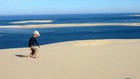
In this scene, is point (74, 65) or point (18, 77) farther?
point (74, 65)

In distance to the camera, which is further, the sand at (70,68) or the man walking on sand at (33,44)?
the man walking on sand at (33,44)

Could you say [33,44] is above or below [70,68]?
above

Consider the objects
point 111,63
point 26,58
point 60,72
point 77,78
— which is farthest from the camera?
point 26,58

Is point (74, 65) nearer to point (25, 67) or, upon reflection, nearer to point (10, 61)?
point (25, 67)

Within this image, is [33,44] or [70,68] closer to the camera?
[70,68]

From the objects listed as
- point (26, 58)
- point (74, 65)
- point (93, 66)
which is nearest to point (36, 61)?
point (26, 58)

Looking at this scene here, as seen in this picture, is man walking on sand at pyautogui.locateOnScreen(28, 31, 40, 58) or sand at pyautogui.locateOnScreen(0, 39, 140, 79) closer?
sand at pyautogui.locateOnScreen(0, 39, 140, 79)

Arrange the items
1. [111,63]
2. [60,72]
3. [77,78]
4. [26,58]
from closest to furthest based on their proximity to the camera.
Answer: [77,78]
[60,72]
[111,63]
[26,58]

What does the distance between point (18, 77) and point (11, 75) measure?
45cm

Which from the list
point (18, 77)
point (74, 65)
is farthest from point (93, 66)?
point (18, 77)

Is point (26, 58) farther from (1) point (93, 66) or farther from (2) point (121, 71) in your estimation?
(2) point (121, 71)

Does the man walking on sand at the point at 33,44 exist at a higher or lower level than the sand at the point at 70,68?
higher

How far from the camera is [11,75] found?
9.34 meters

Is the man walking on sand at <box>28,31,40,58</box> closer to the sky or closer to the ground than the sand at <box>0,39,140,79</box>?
closer to the sky
